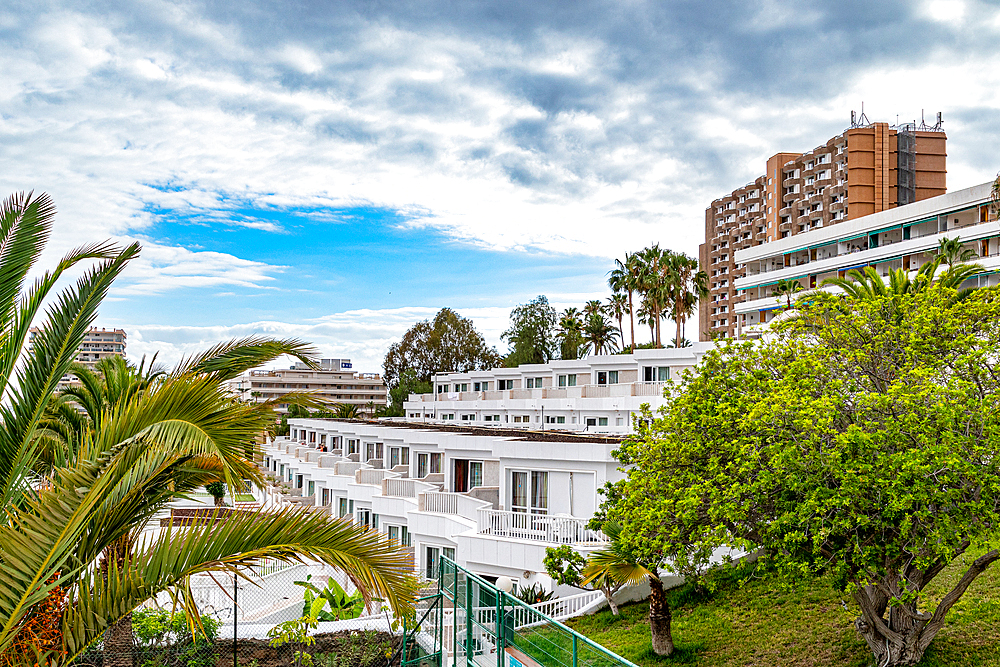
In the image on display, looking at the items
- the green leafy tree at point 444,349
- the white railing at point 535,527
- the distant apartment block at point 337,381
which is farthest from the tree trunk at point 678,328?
the distant apartment block at point 337,381

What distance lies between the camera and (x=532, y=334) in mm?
88125

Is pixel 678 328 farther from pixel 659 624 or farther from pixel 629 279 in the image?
pixel 659 624

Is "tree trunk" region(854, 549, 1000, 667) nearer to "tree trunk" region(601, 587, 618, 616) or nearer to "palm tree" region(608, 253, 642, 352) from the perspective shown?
Answer: "tree trunk" region(601, 587, 618, 616)

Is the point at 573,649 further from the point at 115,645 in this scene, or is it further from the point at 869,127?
the point at 869,127

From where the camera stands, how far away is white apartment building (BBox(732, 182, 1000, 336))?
46.6m

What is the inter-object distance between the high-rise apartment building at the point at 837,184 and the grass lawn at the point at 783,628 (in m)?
51.9

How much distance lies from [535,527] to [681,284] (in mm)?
49165

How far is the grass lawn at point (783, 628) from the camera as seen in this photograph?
47.8ft

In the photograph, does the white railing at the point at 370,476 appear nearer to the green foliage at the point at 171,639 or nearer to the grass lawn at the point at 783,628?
the grass lawn at the point at 783,628

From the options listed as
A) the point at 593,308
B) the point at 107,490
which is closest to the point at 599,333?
the point at 593,308

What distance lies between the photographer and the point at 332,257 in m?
43.5

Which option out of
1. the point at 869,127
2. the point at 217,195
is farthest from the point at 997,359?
the point at 869,127

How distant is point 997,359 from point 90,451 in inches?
550

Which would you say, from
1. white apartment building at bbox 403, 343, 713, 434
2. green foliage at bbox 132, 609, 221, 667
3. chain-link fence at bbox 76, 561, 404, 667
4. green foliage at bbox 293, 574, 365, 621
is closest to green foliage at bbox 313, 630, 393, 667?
chain-link fence at bbox 76, 561, 404, 667
